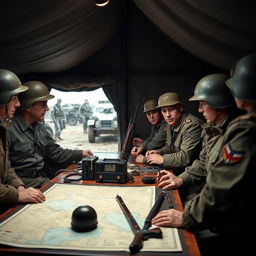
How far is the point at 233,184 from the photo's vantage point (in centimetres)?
116

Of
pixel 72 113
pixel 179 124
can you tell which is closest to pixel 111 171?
pixel 179 124

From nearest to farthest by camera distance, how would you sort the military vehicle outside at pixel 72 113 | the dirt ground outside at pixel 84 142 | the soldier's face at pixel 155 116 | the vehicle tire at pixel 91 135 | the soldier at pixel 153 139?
1. the soldier at pixel 153 139
2. the soldier's face at pixel 155 116
3. the dirt ground outside at pixel 84 142
4. the vehicle tire at pixel 91 135
5. the military vehicle outside at pixel 72 113

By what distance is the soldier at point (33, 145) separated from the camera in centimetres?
269

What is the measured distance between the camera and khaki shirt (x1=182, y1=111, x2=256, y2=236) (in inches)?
45.8

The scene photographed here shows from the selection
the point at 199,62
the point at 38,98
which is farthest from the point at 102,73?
the point at 38,98

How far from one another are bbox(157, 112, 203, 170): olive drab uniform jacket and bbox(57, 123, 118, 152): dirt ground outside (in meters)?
3.34

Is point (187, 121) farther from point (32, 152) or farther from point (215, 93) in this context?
point (32, 152)

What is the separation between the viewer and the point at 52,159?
310 centimetres

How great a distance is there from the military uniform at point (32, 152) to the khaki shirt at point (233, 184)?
1.86 m

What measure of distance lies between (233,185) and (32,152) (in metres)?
2.13

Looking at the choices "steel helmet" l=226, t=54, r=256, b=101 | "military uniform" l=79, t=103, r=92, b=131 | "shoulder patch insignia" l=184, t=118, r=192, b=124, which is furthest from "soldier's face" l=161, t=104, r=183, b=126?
"military uniform" l=79, t=103, r=92, b=131

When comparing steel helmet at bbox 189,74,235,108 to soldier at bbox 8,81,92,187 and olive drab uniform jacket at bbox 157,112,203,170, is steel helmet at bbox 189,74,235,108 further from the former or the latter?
soldier at bbox 8,81,92,187

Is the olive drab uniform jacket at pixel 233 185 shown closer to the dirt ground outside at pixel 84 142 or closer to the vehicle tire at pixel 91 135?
the dirt ground outside at pixel 84 142

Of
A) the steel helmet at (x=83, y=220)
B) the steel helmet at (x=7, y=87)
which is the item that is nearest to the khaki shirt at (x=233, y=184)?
the steel helmet at (x=83, y=220)
